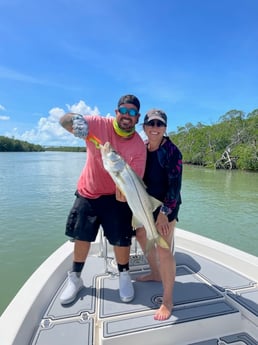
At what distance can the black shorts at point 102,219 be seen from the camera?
2.35 metres

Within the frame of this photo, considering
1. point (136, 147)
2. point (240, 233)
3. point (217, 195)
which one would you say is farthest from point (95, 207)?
point (217, 195)

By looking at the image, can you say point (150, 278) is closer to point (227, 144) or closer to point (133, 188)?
point (133, 188)

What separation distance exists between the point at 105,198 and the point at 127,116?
722 millimetres

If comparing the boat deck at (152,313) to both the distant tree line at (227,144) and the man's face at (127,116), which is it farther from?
the distant tree line at (227,144)

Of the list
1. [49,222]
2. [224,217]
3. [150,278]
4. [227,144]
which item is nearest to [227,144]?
[227,144]

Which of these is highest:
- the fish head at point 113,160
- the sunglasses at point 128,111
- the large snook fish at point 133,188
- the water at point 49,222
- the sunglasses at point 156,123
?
the sunglasses at point 128,111

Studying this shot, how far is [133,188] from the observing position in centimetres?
183

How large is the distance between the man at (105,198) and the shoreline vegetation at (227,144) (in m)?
28.2

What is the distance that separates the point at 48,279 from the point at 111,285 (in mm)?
581

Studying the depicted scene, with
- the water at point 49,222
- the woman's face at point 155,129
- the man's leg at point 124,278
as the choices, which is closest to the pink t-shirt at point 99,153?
the woman's face at point 155,129

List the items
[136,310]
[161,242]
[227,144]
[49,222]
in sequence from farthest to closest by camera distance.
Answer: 1. [227,144]
2. [49,222]
3. [136,310]
4. [161,242]

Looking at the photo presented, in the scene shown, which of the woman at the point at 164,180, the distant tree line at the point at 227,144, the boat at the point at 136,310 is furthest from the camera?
the distant tree line at the point at 227,144

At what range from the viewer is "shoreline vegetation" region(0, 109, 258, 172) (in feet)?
95.2

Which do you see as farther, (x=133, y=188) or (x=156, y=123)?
(x=156, y=123)
